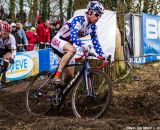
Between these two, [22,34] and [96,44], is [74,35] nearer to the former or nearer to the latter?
[96,44]

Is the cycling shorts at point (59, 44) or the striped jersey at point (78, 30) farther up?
the striped jersey at point (78, 30)

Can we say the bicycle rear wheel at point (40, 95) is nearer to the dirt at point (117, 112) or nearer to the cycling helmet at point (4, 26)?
the dirt at point (117, 112)

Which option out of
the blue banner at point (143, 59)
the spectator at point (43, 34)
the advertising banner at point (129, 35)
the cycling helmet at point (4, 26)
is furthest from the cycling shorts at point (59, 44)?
the spectator at point (43, 34)

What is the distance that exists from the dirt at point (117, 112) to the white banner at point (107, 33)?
1.14 m

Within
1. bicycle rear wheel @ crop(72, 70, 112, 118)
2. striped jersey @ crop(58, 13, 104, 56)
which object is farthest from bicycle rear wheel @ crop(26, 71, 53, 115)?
striped jersey @ crop(58, 13, 104, 56)

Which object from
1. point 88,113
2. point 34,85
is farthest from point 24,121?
point 34,85

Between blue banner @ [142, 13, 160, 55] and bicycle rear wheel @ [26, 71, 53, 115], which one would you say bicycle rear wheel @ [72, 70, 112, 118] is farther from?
blue banner @ [142, 13, 160, 55]

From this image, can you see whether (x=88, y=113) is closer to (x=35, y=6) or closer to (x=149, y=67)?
(x=149, y=67)

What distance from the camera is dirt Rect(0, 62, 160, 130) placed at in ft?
20.5

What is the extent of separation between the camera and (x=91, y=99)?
7.44 m

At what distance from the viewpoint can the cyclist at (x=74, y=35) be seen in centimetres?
741

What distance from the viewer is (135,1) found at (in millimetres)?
18156

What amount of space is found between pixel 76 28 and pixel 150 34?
402 inches

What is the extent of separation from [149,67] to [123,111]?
6.96m
